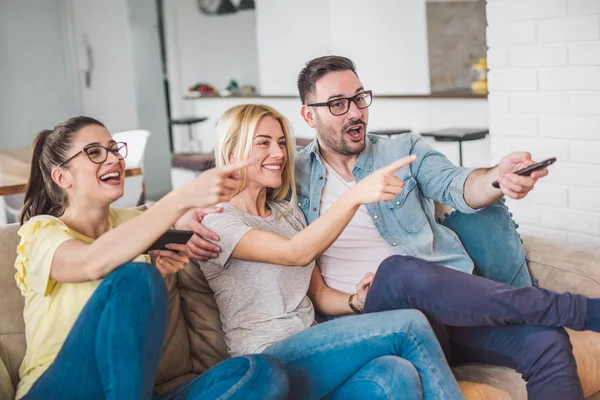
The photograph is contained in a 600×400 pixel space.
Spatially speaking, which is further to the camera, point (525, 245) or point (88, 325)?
point (525, 245)

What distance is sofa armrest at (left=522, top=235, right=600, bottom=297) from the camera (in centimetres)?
240

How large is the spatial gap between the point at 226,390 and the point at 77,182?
0.62 m

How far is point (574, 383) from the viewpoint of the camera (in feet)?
6.45

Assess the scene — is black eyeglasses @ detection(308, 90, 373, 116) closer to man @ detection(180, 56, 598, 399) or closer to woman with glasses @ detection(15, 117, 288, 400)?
man @ detection(180, 56, 598, 399)

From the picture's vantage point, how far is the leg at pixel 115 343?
5.39 ft

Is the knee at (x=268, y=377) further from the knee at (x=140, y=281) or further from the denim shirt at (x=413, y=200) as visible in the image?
the denim shirt at (x=413, y=200)

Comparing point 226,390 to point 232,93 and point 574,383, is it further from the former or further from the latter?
point 232,93

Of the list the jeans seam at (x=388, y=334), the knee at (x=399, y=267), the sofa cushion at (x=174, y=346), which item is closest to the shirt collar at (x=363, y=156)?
the knee at (x=399, y=267)

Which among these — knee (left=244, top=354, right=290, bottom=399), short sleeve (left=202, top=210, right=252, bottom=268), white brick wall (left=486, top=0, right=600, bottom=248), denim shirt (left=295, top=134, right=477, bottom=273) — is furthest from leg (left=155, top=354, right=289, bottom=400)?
white brick wall (left=486, top=0, right=600, bottom=248)

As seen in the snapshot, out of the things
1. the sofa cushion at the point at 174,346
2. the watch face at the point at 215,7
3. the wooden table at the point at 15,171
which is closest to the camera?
the sofa cushion at the point at 174,346

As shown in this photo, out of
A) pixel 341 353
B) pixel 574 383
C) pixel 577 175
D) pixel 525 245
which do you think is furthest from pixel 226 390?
pixel 577 175

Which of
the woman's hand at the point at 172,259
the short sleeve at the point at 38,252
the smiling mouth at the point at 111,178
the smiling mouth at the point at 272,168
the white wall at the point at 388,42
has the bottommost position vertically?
the woman's hand at the point at 172,259

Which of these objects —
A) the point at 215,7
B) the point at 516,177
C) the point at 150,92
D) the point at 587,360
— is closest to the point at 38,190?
the point at 516,177

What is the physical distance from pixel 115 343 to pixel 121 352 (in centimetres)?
2
